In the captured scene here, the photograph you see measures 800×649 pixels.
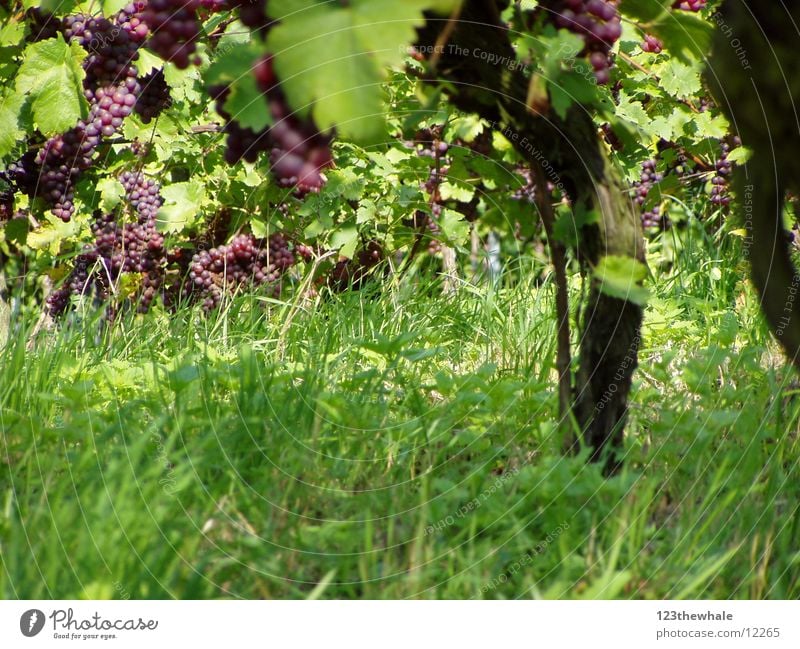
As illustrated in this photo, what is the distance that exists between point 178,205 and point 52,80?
0.68 m

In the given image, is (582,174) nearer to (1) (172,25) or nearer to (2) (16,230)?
(1) (172,25)

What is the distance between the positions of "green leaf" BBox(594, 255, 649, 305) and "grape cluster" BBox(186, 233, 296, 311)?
1.73 m

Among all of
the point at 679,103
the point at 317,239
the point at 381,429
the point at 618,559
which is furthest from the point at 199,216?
the point at 618,559

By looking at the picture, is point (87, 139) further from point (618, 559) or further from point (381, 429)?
point (618, 559)

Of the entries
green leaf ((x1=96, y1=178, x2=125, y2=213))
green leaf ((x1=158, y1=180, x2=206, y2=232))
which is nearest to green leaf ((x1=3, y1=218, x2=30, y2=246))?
green leaf ((x1=96, y1=178, x2=125, y2=213))

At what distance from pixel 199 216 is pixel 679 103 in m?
1.80

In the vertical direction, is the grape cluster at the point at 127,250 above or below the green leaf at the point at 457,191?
below

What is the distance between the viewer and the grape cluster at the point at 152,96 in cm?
287

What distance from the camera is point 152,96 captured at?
2.88 metres

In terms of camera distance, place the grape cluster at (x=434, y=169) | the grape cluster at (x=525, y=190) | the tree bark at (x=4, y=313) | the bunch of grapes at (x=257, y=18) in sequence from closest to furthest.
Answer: the bunch of grapes at (x=257, y=18), the tree bark at (x=4, y=313), the grape cluster at (x=525, y=190), the grape cluster at (x=434, y=169)

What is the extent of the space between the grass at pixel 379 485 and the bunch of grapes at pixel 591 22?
72cm

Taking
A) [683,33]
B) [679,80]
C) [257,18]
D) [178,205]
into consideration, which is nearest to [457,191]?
[679,80]

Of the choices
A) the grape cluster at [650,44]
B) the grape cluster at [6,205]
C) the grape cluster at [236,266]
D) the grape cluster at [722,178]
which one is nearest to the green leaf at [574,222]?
the grape cluster at [650,44]

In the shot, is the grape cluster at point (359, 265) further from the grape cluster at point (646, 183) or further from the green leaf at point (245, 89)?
the green leaf at point (245, 89)
